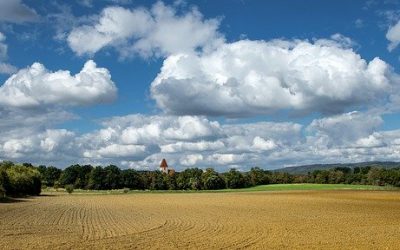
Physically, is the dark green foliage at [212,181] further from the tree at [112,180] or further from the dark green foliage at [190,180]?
the tree at [112,180]

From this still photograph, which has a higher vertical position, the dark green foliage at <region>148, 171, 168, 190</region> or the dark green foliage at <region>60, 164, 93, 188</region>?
the dark green foliage at <region>60, 164, 93, 188</region>

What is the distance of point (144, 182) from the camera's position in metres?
189

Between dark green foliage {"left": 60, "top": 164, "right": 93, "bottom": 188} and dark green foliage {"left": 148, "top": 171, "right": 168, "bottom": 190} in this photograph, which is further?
dark green foliage {"left": 60, "top": 164, "right": 93, "bottom": 188}

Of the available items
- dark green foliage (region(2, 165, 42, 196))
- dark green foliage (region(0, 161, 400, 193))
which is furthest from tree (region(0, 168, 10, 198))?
dark green foliage (region(0, 161, 400, 193))

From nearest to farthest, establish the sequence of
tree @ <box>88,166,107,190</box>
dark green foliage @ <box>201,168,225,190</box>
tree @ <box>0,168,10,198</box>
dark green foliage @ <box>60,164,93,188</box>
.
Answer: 1. tree @ <box>0,168,10,198</box>
2. dark green foliage @ <box>201,168,225,190</box>
3. tree @ <box>88,166,107,190</box>
4. dark green foliage @ <box>60,164,93,188</box>

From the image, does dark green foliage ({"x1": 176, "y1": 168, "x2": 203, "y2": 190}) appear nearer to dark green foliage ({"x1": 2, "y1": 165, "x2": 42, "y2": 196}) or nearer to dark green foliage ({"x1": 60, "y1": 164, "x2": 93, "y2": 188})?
dark green foliage ({"x1": 60, "y1": 164, "x2": 93, "y2": 188})

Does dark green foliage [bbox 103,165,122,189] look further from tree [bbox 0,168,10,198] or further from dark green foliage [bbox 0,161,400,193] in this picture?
tree [bbox 0,168,10,198]

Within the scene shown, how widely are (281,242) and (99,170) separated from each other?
167 metres

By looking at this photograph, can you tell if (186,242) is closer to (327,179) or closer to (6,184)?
(6,184)

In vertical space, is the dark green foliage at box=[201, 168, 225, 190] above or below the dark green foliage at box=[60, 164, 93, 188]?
below

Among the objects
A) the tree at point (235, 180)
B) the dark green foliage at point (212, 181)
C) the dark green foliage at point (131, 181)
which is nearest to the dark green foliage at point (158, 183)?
the dark green foliage at point (131, 181)

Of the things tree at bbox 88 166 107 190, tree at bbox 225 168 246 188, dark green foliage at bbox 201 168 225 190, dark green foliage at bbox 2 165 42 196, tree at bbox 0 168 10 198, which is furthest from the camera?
tree at bbox 88 166 107 190

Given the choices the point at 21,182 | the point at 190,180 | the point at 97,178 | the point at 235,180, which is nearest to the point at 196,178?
the point at 190,180

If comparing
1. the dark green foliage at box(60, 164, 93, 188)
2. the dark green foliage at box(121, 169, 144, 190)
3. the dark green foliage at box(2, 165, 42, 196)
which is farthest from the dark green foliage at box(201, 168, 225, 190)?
the dark green foliage at box(2, 165, 42, 196)
